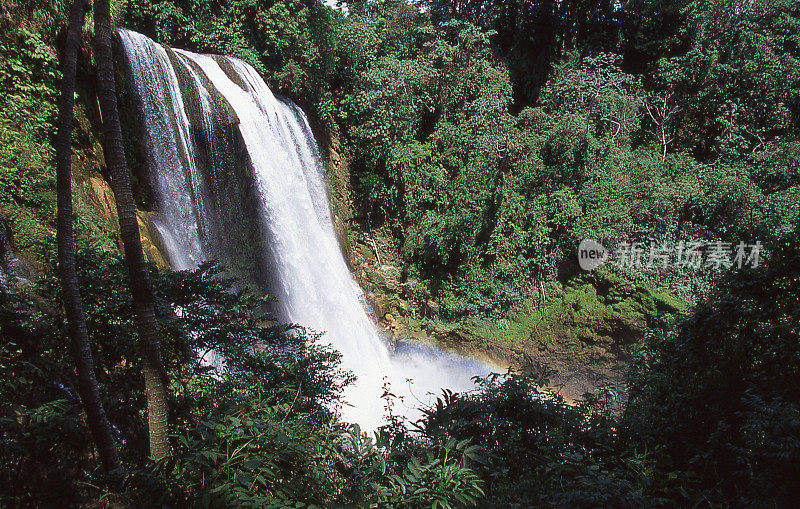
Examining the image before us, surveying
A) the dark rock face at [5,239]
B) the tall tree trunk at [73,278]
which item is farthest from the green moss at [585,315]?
the tall tree trunk at [73,278]

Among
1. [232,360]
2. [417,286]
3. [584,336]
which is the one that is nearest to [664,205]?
[584,336]

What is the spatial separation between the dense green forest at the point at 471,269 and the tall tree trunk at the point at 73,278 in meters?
0.16

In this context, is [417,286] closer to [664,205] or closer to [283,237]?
[283,237]

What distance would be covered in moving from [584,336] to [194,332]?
8592mm

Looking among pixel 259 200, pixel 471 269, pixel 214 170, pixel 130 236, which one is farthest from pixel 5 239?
pixel 471 269

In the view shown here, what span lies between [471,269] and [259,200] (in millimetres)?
5598

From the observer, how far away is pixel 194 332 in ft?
15.2

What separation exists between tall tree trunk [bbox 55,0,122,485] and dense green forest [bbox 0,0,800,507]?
16 cm

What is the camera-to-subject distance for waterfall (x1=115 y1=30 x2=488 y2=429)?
732cm

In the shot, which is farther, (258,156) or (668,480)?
(258,156)

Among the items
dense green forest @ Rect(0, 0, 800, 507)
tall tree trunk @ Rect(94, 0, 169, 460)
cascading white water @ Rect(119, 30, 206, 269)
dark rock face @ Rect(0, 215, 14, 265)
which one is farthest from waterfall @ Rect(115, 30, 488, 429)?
tall tree trunk @ Rect(94, 0, 169, 460)

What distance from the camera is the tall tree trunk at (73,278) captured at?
2.59m

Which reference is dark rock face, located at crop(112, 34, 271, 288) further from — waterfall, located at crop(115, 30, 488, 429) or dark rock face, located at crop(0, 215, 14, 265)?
dark rock face, located at crop(0, 215, 14, 265)

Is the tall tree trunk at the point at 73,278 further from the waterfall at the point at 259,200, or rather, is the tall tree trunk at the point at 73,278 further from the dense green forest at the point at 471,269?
the waterfall at the point at 259,200
